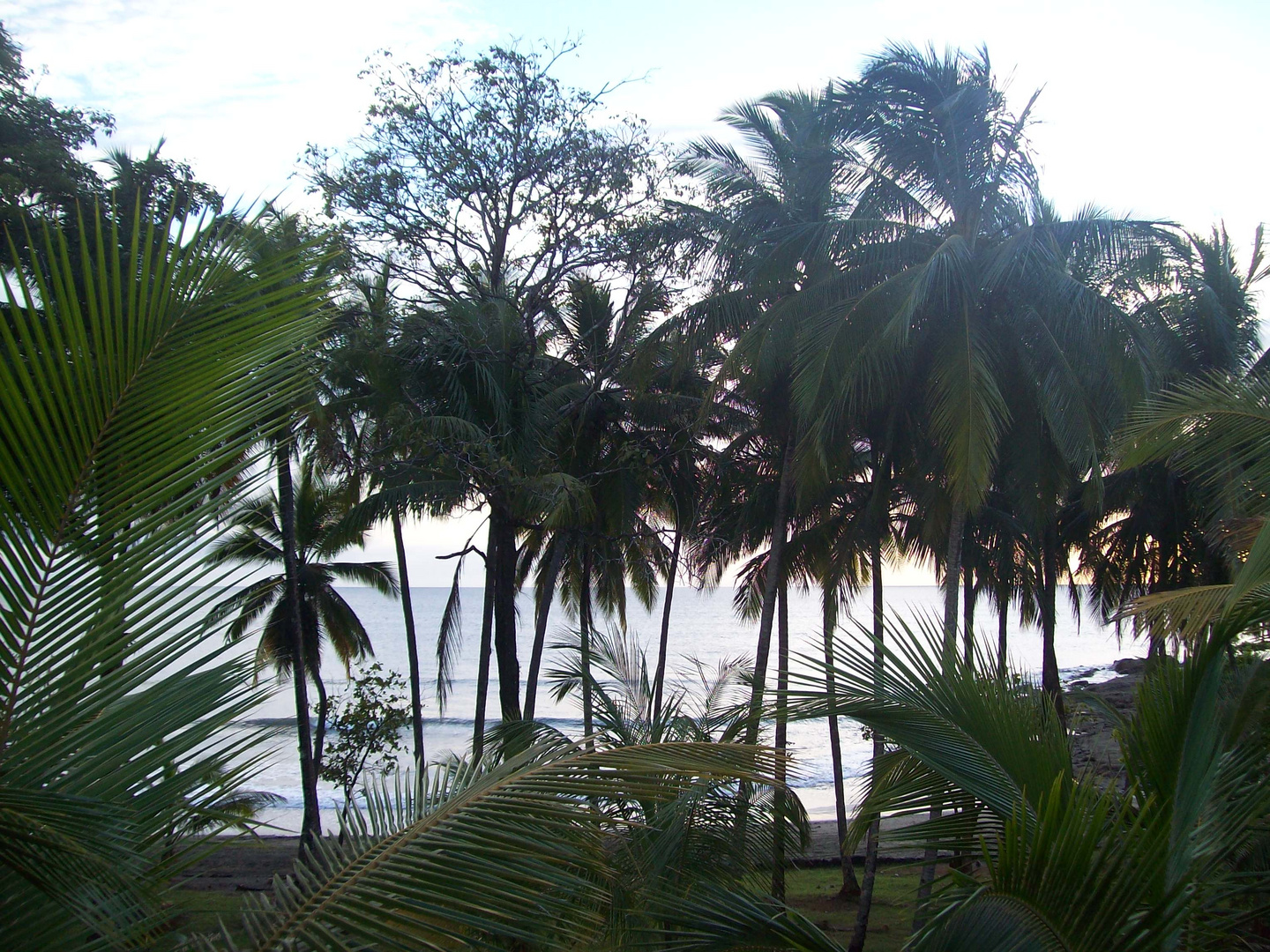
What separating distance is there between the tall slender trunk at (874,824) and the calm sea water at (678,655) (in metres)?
0.24

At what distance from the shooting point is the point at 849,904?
1576cm


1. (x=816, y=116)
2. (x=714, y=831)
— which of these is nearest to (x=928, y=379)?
(x=816, y=116)

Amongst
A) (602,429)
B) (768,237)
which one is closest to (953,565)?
(768,237)

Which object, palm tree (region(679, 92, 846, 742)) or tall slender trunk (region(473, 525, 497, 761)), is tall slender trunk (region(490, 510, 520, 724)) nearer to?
tall slender trunk (region(473, 525, 497, 761))

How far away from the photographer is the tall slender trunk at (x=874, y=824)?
13.6 feet

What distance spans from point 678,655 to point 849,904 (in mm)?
14337

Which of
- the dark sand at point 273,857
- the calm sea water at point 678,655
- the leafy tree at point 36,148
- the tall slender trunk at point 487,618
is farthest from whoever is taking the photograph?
the calm sea water at point 678,655

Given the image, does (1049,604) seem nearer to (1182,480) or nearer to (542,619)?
(1182,480)

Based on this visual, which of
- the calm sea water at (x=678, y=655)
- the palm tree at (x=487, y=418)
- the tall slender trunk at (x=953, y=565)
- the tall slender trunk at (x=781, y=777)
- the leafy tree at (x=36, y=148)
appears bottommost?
the calm sea water at (x=678, y=655)

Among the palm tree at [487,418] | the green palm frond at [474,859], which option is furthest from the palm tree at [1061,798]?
the palm tree at [487,418]

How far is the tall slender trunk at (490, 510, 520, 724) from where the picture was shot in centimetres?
1692

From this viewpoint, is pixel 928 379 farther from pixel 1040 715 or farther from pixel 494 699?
pixel 494 699

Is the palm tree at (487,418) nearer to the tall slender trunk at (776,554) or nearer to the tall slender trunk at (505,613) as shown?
the tall slender trunk at (505,613)

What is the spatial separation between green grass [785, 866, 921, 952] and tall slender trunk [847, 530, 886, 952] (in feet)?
1.01
